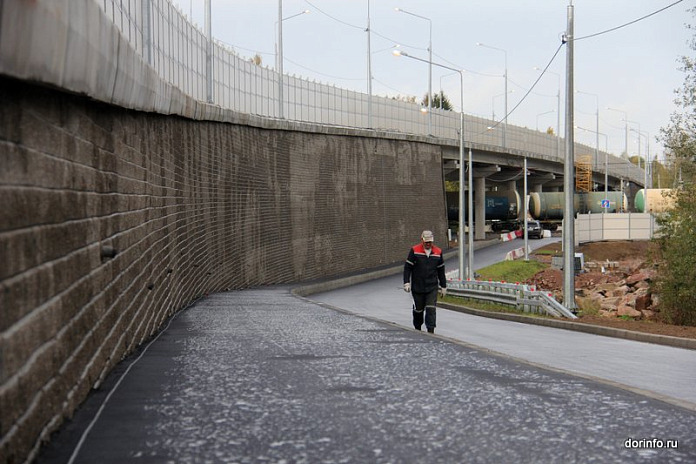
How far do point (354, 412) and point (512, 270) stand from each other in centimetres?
4502

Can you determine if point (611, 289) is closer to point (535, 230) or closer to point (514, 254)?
point (514, 254)

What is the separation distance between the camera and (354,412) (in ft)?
22.6

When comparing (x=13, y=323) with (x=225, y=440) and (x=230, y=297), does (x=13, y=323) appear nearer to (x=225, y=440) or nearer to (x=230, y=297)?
(x=225, y=440)

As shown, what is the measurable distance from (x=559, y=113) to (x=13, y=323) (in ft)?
281

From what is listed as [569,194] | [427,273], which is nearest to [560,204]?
[569,194]

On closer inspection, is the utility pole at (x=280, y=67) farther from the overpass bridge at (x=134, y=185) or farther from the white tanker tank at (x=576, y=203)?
the white tanker tank at (x=576, y=203)

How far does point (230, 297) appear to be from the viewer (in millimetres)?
26094

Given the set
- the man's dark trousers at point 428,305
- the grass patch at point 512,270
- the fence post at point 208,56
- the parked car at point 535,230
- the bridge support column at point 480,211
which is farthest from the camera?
the parked car at point 535,230

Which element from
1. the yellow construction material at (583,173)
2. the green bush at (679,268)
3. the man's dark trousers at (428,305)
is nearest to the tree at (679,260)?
the green bush at (679,268)

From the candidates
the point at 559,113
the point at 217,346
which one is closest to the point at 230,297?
the point at 217,346

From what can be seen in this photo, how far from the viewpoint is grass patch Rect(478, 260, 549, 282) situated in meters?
48.1

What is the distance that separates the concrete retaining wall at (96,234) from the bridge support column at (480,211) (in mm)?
45628

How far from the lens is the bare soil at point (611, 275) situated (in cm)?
2042

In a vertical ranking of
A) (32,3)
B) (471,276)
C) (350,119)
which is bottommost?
(471,276)
